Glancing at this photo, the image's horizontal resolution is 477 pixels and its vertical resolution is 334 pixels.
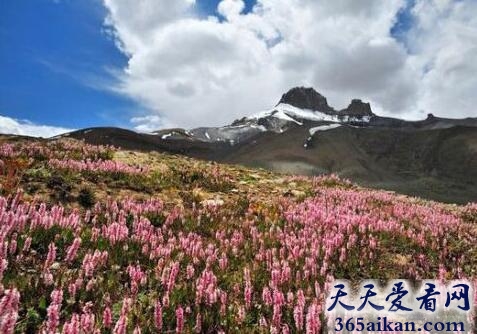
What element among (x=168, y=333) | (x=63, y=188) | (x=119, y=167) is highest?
(x=119, y=167)

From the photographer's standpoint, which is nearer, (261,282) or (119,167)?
(261,282)

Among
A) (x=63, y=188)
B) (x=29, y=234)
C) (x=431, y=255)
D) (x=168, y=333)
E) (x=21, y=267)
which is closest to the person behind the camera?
(x=168, y=333)

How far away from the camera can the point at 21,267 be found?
6062 millimetres

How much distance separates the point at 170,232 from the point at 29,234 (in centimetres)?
230

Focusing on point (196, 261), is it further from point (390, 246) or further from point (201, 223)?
point (390, 246)

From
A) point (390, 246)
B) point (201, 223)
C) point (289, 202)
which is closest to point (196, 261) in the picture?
point (201, 223)

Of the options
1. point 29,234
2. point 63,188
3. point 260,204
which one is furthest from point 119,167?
point 29,234

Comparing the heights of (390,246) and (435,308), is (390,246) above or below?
above

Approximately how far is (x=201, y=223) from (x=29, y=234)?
368 centimetres

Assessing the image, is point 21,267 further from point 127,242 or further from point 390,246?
point 390,246

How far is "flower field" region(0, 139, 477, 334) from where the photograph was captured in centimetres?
532

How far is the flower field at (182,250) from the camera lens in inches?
209

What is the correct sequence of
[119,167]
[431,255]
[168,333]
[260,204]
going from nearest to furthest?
[168,333], [431,255], [260,204], [119,167]

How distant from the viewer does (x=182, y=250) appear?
7566mm
